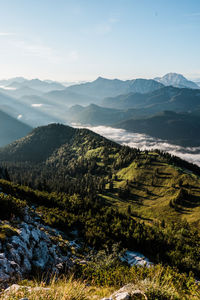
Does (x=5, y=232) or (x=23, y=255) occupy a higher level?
(x=5, y=232)

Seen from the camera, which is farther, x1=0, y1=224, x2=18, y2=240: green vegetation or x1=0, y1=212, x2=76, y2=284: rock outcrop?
x1=0, y1=224, x2=18, y2=240: green vegetation

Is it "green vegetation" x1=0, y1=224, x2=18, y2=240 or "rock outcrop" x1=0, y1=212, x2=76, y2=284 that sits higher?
"green vegetation" x1=0, y1=224, x2=18, y2=240

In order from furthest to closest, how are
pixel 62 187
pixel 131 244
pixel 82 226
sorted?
pixel 62 187 → pixel 131 244 → pixel 82 226

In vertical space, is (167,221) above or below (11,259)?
below

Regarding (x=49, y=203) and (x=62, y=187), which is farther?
(x=62, y=187)

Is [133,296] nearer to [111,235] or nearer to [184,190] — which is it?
[111,235]

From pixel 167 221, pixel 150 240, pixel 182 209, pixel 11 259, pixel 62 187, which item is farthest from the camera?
pixel 62 187

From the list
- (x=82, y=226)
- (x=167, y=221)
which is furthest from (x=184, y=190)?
(x=82, y=226)

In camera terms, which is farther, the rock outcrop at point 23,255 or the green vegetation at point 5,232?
the green vegetation at point 5,232

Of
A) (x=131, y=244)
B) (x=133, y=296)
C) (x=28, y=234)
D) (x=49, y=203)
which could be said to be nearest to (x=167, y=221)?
(x=131, y=244)

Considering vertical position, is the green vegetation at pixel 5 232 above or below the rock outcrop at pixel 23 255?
above

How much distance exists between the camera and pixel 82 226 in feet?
207

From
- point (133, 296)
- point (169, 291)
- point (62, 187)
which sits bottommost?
point (62, 187)

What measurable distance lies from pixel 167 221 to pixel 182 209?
24.1 m
